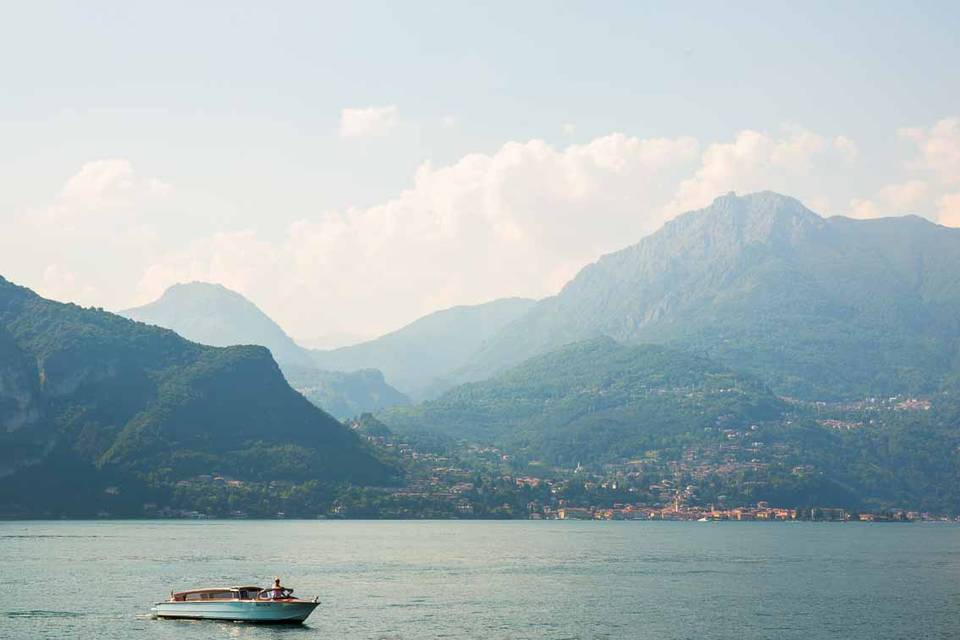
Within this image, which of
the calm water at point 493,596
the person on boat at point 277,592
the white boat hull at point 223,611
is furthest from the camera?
the person on boat at point 277,592

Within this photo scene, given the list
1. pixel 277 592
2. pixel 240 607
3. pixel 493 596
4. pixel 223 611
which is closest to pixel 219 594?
pixel 223 611

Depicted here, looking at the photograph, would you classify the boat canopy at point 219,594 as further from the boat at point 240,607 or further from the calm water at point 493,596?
the calm water at point 493,596

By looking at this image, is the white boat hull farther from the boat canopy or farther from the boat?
the boat canopy

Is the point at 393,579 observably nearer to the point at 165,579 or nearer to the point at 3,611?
the point at 165,579

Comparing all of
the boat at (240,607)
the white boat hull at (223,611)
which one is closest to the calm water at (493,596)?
the white boat hull at (223,611)

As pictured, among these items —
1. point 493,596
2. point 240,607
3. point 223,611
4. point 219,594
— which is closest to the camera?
point 240,607

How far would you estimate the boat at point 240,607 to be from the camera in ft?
394

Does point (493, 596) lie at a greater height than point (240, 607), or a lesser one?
greater

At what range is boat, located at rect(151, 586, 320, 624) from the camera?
394ft

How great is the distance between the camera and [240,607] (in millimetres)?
121625

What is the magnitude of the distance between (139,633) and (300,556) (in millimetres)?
89234

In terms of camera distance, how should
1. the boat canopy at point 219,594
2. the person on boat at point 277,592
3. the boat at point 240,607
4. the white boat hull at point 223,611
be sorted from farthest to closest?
the boat canopy at point 219,594
the person on boat at point 277,592
the white boat hull at point 223,611
the boat at point 240,607

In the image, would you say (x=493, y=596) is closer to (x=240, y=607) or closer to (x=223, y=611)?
(x=240, y=607)

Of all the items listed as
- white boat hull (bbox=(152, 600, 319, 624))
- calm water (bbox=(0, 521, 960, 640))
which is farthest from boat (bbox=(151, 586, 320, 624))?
calm water (bbox=(0, 521, 960, 640))
